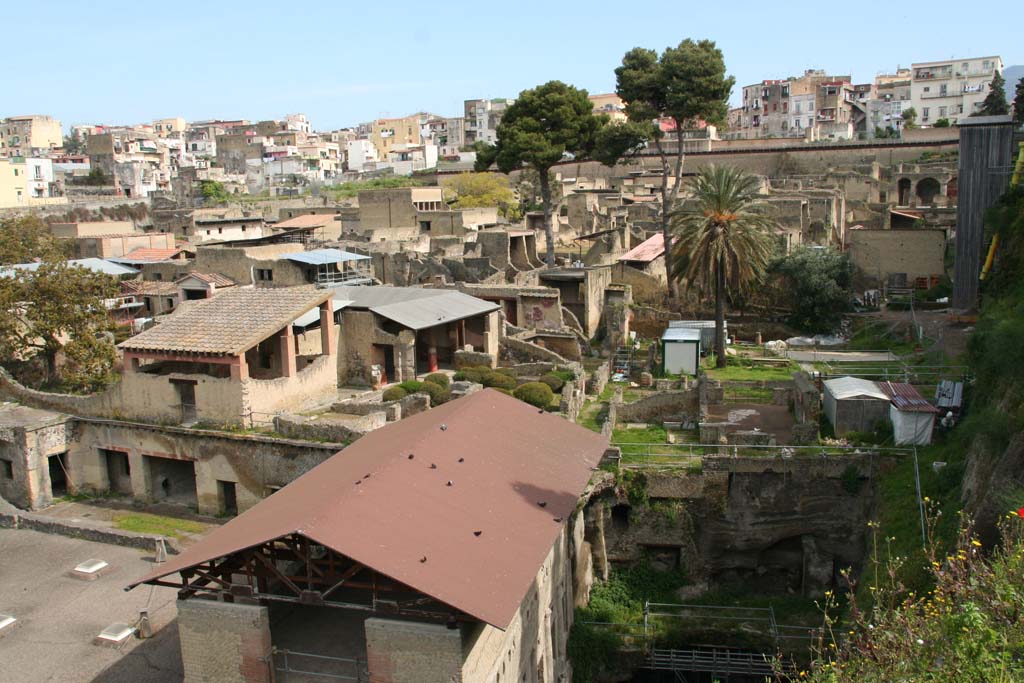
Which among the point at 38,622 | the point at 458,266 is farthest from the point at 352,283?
the point at 38,622

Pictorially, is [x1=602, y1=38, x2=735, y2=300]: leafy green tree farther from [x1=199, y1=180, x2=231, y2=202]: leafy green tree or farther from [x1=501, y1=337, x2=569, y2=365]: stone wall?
[x1=199, y1=180, x2=231, y2=202]: leafy green tree

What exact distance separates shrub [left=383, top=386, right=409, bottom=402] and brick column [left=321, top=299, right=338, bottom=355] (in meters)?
2.48

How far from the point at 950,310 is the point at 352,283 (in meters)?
22.6

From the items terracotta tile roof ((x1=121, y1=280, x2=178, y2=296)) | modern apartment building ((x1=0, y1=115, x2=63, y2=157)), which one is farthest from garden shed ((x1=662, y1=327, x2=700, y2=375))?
modern apartment building ((x1=0, y1=115, x2=63, y2=157))

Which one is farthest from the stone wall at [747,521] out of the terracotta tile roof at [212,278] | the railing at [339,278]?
the terracotta tile roof at [212,278]

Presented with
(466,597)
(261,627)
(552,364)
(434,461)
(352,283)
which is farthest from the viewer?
(352,283)

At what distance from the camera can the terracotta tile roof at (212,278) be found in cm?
3688

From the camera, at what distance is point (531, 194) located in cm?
6981

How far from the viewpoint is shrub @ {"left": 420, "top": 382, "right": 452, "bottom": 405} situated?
25391 mm

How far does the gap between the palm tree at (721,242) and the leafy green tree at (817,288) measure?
4.27 m

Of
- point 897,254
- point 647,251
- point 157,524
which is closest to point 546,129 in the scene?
point 647,251

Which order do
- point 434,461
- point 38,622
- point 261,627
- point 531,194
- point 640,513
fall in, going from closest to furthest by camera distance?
point 261,627
point 434,461
point 38,622
point 640,513
point 531,194

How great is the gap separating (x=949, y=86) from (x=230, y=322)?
84.6m

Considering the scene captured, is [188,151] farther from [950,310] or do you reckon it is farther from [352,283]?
→ [950,310]
